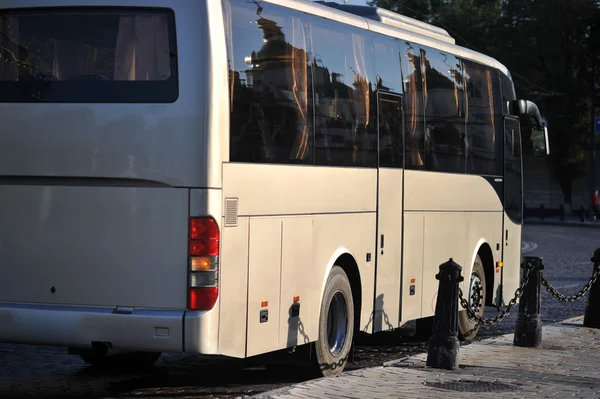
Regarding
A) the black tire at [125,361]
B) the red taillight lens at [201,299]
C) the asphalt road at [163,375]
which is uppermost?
the red taillight lens at [201,299]

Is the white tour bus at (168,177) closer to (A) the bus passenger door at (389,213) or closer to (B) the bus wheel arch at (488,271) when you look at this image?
(A) the bus passenger door at (389,213)

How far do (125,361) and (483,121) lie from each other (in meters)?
5.85

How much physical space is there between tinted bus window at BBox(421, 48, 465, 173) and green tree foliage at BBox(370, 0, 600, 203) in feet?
179

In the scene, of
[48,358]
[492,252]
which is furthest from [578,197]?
[48,358]

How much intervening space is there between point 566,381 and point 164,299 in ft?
12.5

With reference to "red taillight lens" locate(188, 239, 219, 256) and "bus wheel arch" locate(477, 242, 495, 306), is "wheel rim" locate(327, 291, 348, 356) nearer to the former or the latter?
"red taillight lens" locate(188, 239, 219, 256)

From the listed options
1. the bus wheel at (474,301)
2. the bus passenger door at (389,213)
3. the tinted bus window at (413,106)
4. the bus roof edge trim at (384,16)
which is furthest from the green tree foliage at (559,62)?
the bus passenger door at (389,213)

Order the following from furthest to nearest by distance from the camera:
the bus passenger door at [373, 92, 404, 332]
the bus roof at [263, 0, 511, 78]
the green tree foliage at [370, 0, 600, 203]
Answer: the green tree foliage at [370, 0, 600, 203] < the bus passenger door at [373, 92, 404, 332] < the bus roof at [263, 0, 511, 78]

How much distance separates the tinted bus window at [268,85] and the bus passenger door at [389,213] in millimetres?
1793

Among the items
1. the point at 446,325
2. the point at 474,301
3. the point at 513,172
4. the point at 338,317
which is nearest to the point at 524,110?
the point at 513,172

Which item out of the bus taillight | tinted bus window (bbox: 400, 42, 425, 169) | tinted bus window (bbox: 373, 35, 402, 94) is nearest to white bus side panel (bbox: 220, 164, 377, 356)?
the bus taillight

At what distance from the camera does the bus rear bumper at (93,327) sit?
29.1 feet

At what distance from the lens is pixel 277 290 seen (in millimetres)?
10000

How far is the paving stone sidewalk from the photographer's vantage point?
381 inches
